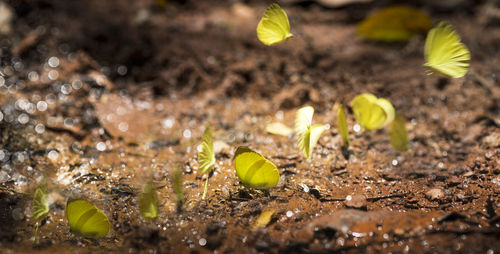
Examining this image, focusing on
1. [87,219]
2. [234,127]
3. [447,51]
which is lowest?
[234,127]

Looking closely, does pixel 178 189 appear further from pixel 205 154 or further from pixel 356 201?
pixel 356 201

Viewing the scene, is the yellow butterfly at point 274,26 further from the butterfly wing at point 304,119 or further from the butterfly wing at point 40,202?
the butterfly wing at point 40,202

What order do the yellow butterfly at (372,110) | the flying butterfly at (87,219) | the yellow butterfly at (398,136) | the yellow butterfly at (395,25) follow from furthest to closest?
the yellow butterfly at (395,25), the yellow butterfly at (398,136), the yellow butterfly at (372,110), the flying butterfly at (87,219)

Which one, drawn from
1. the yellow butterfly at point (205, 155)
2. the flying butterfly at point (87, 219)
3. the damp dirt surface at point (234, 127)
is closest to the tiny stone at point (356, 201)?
the damp dirt surface at point (234, 127)

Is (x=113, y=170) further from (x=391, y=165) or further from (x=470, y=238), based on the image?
(x=470, y=238)

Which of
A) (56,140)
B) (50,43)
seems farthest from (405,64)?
(50,43)

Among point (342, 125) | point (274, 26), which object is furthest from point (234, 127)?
point (274, 26)
